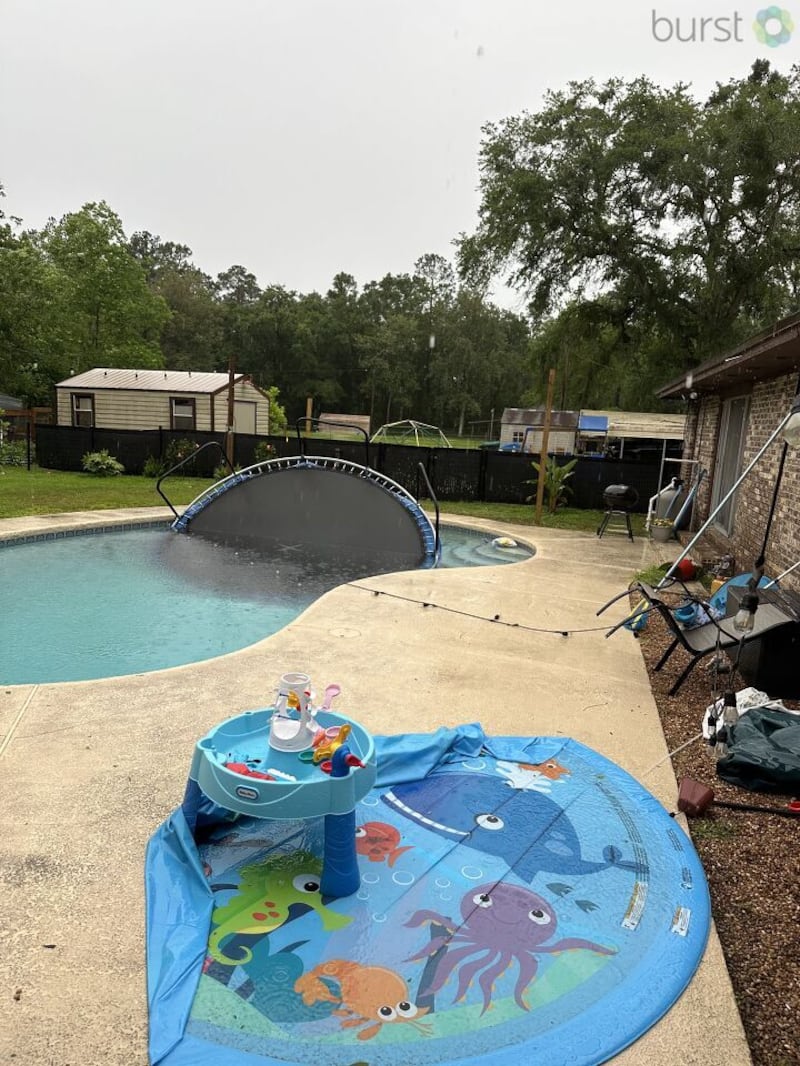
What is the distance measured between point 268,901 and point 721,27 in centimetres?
955

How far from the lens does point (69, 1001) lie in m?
1.89

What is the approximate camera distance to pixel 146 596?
25.0ft

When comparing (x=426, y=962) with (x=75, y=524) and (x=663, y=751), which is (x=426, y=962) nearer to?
(x=663, y=751)

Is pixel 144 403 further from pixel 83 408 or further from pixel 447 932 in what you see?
pixel 447 932

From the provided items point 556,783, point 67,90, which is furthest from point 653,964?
point 67,90

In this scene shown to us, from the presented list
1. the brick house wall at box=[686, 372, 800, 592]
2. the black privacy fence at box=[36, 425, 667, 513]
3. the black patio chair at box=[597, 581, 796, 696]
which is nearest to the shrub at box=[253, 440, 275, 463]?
the black privacy fence at box=[36, 425, 667, 513]

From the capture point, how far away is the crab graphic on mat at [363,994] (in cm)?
191

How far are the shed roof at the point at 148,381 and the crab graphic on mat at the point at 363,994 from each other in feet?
67.7

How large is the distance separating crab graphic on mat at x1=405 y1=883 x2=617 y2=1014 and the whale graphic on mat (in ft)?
0.60

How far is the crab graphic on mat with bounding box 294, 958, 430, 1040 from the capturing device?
1913mm

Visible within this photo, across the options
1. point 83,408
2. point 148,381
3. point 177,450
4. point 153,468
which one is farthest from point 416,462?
point 83,408

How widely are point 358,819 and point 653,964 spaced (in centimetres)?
125

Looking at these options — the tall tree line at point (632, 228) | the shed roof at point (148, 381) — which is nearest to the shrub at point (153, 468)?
the tall tree line at point (632, 228)

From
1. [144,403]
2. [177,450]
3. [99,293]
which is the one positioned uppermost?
[99,293]
